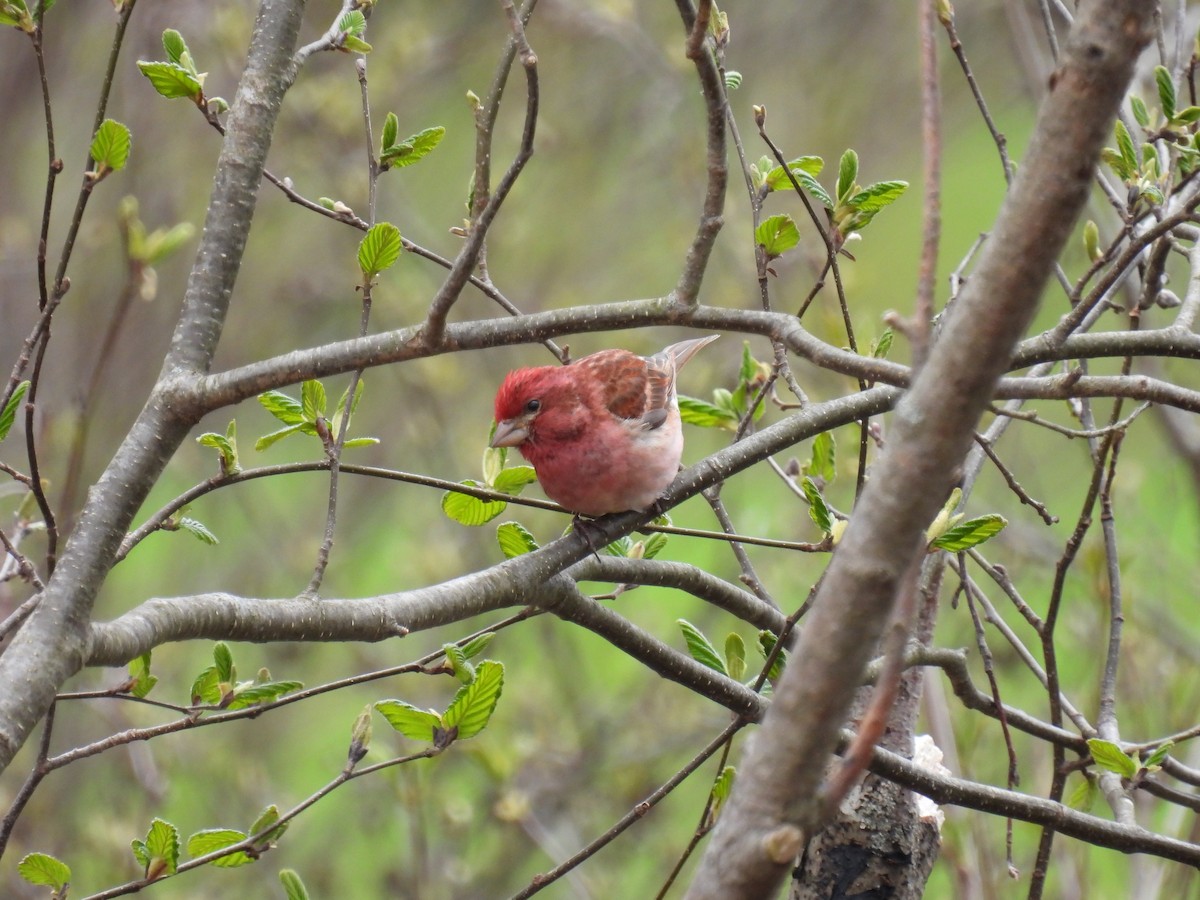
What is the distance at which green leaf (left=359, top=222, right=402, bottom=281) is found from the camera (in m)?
2.38

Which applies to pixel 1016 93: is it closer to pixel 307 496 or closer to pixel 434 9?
pixel 434 9

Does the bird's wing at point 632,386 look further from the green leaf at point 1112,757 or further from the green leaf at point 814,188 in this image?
the green leaf at point 1112,757

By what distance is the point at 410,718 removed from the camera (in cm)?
224

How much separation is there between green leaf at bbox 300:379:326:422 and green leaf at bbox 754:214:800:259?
973 millimetres

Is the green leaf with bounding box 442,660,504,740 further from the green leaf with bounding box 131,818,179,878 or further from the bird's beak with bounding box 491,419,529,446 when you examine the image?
the bird's beak with bounding box 491,419,529,446

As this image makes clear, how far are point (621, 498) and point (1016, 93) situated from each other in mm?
4485

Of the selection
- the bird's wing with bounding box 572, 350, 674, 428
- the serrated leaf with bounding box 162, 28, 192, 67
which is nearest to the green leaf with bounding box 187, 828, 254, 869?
the serrated leaf with bounding box 162, 28, 192, 67

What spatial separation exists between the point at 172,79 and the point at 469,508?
41.5 inches

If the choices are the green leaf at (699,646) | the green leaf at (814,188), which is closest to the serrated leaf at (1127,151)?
the green leaf at (814,188)

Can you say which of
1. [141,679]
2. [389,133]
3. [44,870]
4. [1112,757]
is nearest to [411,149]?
[389,133]

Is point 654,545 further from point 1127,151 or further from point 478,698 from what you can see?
point 1127,151

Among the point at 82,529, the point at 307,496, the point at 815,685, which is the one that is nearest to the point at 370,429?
the point at 307,496

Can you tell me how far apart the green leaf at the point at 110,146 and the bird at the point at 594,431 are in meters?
1.40

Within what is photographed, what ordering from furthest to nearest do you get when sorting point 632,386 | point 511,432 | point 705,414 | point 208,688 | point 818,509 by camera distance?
point 632,386 → point 511,432 → point 705,414 → point 818,509 → point 208,688
